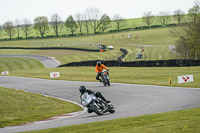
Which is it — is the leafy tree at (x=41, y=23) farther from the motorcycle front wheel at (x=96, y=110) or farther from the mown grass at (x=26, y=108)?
the motorcycle front wheel at (x=96, y=110)

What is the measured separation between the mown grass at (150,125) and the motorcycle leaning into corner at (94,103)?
2.32 meters

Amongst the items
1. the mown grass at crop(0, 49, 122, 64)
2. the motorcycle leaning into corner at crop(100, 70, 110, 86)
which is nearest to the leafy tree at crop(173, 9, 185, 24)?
the mown grass at crop(0, 49, 122, 64)

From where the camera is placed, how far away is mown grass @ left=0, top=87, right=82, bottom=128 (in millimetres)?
16013

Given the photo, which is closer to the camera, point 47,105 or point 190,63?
point 47,105

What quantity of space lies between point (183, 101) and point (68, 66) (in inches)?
1473

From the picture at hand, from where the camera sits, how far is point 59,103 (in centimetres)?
2048

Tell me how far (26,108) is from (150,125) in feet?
27.4

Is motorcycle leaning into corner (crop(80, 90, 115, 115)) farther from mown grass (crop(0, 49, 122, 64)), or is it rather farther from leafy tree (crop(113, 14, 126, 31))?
leafy tree (crop(113, 14, 126, 31))

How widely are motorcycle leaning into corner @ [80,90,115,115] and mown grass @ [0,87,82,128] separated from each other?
8.09 ft

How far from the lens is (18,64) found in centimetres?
7231

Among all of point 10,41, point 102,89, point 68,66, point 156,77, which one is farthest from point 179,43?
point 10,41

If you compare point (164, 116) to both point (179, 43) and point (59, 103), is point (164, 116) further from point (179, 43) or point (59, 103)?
point (179, 43)

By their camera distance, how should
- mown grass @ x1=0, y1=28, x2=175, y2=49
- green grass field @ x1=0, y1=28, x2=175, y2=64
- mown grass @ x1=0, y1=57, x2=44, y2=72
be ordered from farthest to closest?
mown grass @ x1=0, y1=28, x2=175, y2=49 < green grass field @ x1=0, y1=28, x2=175, y2=64 < mown grass @ x1=0, y1=57, x2=44, y2=72

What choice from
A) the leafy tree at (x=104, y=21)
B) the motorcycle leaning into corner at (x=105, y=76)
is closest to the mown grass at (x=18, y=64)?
the motorcycle leaning into corner at (x=105, y=76)
